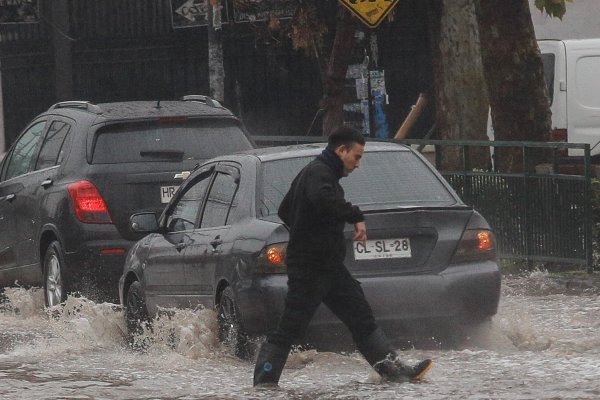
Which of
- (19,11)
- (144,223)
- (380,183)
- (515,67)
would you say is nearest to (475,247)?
(380,183)

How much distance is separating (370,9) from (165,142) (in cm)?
466

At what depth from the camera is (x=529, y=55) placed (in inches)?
647

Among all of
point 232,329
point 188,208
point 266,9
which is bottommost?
point 232,329

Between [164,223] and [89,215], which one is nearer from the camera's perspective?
[164,223]

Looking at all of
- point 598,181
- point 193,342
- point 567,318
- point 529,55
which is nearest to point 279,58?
point 529,55

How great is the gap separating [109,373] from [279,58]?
17.8 m

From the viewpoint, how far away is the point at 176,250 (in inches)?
427

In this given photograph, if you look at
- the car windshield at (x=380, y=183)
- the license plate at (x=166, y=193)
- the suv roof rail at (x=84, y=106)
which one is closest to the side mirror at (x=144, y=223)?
the car windshield at (x=380, y=183)

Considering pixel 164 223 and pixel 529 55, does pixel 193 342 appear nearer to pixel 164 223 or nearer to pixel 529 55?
pixel 164 223

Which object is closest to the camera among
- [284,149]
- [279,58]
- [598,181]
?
[284,149]

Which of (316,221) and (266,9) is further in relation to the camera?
(266,9)

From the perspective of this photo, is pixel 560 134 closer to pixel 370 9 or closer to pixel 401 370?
pixel 370 9

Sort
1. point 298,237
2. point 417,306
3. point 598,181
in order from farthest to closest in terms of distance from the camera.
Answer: point 598,181, point 417,306, point 298,237

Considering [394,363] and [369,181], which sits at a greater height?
[369,181]
